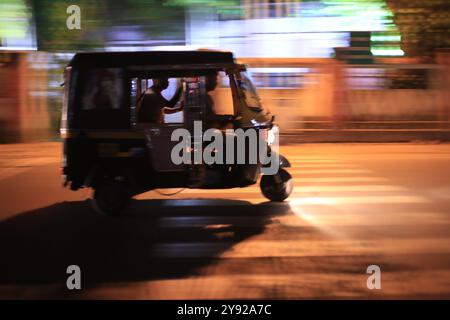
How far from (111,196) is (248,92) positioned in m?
2.21

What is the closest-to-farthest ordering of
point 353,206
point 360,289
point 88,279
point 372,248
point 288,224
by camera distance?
1. point 360,289
2. point 88,279
3. point 372,248
4. point 288,224
5. point 353,206

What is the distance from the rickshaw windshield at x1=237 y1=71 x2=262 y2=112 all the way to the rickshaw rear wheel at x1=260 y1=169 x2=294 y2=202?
→ 0.97 metres

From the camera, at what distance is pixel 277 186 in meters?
7.65

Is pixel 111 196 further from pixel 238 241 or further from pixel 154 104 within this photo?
pixel 238 241

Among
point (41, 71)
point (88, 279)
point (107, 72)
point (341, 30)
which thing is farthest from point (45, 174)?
point (341, 30)

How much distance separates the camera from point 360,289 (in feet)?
15.4

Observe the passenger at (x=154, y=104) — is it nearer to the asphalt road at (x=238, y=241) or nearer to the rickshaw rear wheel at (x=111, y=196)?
the rickshaw rear wheel at (x=111, y=196)

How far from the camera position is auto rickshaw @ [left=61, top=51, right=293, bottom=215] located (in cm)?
696

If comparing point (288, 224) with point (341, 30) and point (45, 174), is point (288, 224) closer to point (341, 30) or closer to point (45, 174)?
point (45, 174)

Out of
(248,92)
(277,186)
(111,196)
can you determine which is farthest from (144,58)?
(277,186)

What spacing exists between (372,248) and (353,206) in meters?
1.75
